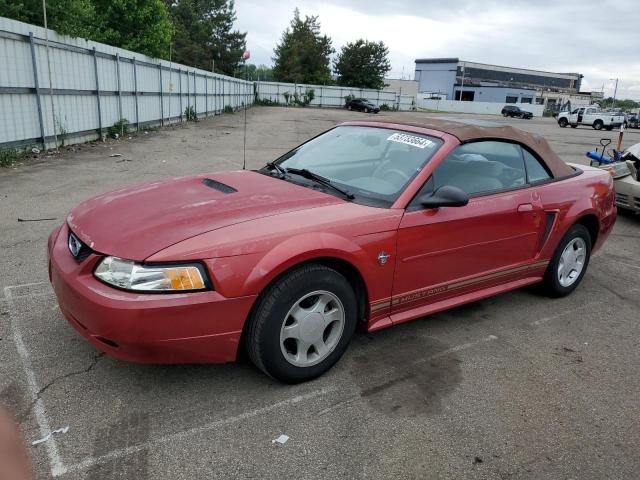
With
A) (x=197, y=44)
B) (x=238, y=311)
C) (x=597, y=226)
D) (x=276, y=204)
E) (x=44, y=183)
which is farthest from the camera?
(x=197, y=44)

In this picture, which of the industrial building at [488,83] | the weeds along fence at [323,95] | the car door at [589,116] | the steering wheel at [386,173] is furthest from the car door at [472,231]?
the industrial building at [488,83]

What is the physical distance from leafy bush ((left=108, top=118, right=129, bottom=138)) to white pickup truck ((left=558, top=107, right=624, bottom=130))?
37300 mm

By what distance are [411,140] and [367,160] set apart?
0.35 metres

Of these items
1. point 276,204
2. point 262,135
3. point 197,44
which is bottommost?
point 262,135

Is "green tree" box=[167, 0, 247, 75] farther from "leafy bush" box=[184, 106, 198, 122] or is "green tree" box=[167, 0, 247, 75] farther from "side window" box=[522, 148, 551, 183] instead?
"side window" box=[522, 148, 551, 183]

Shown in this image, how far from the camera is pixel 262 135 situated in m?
20.2

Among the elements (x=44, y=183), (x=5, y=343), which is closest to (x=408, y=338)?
(x=5, y=343)

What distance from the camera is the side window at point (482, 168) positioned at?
364cm

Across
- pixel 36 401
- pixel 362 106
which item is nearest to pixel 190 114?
pixel 36 401

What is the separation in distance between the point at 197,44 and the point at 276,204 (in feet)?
227

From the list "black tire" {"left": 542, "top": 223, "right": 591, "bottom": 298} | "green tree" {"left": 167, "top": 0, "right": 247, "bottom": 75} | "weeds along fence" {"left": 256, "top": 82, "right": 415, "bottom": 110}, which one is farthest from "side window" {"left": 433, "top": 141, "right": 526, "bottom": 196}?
"green tree" {"left": 167, "top": 0, "right": 247, "bottom": 75}

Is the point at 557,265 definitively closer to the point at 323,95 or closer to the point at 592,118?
the point at 592,118

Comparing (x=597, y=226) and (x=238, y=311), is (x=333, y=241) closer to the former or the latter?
(x=238, y=311)

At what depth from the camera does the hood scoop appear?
3465 millimetres
